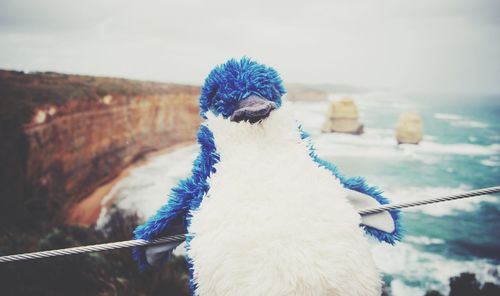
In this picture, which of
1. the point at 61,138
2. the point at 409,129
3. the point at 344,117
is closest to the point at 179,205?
the point at 61,138

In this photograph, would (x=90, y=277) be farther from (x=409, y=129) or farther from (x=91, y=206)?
(x=409, y=129)

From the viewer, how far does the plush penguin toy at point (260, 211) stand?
26.0 inches

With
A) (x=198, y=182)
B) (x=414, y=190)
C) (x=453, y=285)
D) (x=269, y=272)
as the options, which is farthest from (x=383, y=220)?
(x=414, y=190)

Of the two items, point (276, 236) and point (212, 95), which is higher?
point (212, 95)

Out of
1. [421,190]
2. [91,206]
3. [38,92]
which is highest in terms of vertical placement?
[38,92]

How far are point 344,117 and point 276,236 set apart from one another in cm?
3550

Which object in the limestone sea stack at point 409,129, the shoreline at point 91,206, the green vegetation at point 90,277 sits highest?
the limestone sea stack at point 409,129

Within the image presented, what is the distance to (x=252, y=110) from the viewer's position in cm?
79

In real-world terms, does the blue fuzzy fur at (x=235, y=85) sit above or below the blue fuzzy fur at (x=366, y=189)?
above

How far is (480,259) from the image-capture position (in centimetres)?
1013

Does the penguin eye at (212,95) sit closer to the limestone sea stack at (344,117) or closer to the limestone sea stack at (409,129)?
the limestone sea stack at (409,129)

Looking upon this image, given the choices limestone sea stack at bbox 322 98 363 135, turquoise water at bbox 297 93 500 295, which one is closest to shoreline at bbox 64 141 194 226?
turquoise water at bbox 297 93 500 295

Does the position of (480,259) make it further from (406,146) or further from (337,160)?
(406,146)

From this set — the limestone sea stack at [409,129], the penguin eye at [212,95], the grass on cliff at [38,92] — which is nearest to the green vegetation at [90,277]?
the penguin eye at [212,95]
